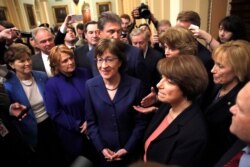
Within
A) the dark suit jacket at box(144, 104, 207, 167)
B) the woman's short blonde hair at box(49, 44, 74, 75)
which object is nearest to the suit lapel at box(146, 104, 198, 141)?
the dark suit jacket at box(144, 104, 207, 167)

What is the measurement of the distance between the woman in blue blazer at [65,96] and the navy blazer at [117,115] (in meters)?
0.33

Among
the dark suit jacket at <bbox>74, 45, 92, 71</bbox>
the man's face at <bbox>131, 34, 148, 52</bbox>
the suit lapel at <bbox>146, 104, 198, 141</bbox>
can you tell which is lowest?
the suit lapel at <bbox>146, 104, 198, 141</bbox>

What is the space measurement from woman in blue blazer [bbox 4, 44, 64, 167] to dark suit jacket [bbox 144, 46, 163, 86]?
125 cm

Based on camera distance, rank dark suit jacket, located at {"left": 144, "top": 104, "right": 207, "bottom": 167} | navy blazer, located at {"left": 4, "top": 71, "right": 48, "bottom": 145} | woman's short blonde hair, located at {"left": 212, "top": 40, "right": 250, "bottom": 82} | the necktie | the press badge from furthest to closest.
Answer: navy blazer, located at {"left": 4, "top": 71, "right": 48, "bottom": 145} < the press badge < woman's short blonde hair, located at {"left": 212, "top": 40, "right": 250, "bottom": 82} < dark suit jacket, located at {"left": 144, "top": 104, "right": 207, "bottom": 167} < the necktie

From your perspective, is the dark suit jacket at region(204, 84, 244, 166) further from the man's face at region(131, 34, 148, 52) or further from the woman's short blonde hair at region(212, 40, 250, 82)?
the man's face at region(131, 34, 148, 52)

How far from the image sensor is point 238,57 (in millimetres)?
1500

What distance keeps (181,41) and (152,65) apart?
3.00 ft

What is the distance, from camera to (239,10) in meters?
3.79

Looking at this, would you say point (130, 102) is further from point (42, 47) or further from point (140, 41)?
point (42, 47)

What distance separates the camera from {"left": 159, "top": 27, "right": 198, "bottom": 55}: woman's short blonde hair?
1.77 m

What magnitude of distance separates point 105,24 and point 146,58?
797 mm

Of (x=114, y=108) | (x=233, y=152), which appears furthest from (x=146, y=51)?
(x=233, y=152)

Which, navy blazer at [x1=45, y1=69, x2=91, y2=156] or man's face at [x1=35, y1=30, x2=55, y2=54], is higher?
man's face at [x1=35, y1=30, x2=55, y2=54]

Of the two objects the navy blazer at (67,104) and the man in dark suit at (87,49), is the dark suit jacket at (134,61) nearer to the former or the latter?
the navy blazer at (67,104)
